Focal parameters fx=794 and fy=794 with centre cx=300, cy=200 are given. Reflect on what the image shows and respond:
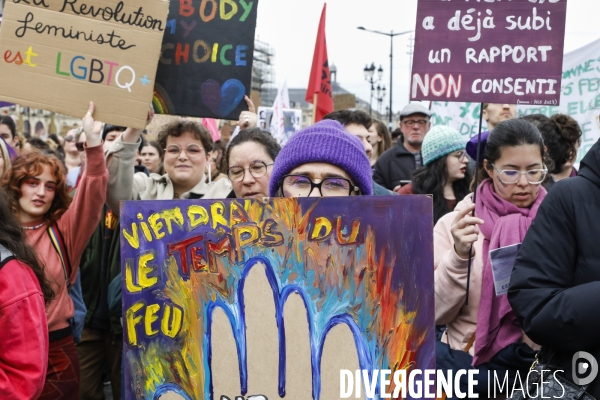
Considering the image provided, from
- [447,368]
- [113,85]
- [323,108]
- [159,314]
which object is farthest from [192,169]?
[323,108]

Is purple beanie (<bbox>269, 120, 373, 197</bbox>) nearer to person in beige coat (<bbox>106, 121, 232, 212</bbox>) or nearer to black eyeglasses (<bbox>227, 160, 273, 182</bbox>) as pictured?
black eyeglasses (<bbox>227, 160, 273, 182</bbox>)

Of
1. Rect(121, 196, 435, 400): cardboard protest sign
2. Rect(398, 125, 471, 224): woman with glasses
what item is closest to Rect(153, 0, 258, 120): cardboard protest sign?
Rect(398, 125, 471, 224): woman with glasses

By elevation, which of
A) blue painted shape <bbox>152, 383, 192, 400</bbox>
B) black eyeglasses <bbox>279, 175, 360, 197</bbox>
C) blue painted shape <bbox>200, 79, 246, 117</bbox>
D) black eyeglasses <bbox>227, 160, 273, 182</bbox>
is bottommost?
blue painted shape <bbox>152, 383, 192, 400</bbox>

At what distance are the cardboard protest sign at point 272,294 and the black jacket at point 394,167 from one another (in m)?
4.46

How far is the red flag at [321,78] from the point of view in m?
7.76

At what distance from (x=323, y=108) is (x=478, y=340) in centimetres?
492

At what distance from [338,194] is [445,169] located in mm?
2378

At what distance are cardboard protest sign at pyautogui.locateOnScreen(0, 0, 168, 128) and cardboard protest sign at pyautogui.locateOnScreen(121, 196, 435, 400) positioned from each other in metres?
1.51

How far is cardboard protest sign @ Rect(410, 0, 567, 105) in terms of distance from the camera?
3.52m

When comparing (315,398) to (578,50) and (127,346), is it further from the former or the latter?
(578,50)

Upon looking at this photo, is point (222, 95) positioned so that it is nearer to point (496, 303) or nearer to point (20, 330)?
point (496, 303)

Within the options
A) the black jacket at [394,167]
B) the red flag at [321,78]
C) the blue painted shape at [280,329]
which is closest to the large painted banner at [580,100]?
the black jacket at [394,167]

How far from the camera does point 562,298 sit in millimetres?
2502

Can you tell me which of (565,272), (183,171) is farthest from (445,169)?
(565,272)
